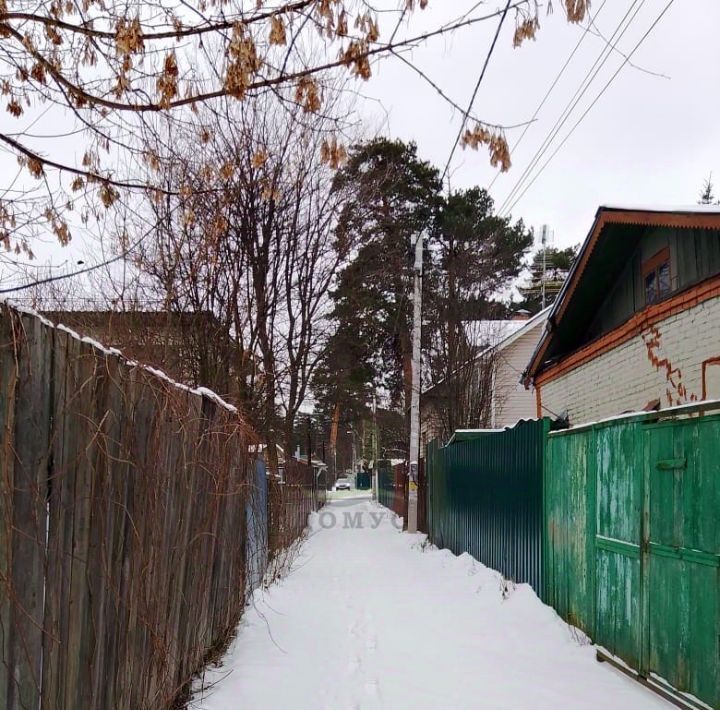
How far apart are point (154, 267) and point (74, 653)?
1071 cm

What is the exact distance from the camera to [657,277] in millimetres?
9773

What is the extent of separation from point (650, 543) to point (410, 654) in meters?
2.34

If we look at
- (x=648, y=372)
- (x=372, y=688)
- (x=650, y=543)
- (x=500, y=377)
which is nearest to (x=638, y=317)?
(x=648, y=372)

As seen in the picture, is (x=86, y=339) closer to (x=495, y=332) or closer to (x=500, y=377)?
(x=495, y=332)

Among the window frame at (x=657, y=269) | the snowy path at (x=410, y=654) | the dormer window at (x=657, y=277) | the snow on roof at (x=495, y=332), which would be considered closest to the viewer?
the snowy path at (x=410, y=654)

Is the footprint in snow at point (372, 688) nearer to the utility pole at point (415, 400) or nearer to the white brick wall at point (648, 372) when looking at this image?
the white brick wall at point (648, 372)

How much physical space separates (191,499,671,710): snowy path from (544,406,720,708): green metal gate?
1.17ft

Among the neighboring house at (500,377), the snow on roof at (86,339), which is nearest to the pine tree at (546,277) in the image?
the neighboring house at (500,377)

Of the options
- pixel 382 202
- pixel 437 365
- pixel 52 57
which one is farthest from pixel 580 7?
pixel 437 365

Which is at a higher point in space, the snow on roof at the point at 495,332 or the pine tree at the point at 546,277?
the pine tree at the point at 546,277

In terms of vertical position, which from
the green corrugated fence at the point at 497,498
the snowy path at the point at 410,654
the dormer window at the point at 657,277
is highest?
the dormer window at the point at 657,277

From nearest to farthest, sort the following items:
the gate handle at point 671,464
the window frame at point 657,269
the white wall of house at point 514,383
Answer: the gate handle at point 671,464 < the window frame at point 657,269 < the white wall of house at point 514,383

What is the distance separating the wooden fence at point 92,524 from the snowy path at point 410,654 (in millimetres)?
1074

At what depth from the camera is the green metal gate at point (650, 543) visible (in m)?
4.46
